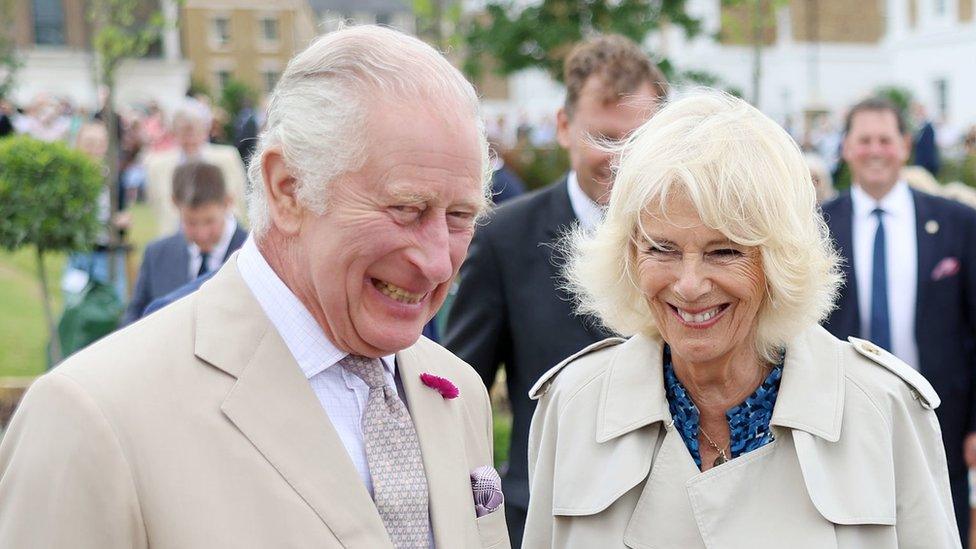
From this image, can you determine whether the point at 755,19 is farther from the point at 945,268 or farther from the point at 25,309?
the point at 25,309

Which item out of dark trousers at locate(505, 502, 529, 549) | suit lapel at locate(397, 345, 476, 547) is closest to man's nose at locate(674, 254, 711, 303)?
suit lapel at locate(397, 345, 476, 547)

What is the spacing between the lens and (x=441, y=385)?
2.45 meters

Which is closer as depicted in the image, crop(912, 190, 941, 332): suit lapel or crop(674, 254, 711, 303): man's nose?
crop(674, 254, 711, 303): man's nose

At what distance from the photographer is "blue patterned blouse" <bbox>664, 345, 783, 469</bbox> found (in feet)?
9.32

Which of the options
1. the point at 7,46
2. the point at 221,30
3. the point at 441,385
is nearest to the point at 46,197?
the point at 441,385

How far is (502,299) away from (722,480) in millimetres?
1299

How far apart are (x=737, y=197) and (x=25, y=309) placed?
1156cm

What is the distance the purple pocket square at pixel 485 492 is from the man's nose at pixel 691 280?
0.68 metres

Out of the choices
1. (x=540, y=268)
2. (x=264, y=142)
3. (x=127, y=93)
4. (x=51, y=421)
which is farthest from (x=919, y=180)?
(x=127, y=93)

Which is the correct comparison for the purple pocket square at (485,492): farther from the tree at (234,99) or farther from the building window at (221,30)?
the building window at (221,30)

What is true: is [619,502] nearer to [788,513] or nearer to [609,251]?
[788,513]

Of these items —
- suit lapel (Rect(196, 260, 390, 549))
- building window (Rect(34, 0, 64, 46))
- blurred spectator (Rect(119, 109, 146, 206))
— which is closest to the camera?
suit lapel (Rect(196, 260, 390, 549))

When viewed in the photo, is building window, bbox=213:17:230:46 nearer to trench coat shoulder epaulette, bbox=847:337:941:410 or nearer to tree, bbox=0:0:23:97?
tree, bbox=0:0:23:97

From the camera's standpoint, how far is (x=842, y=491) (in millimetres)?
2676
